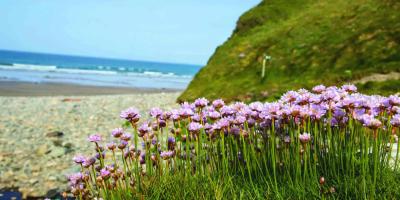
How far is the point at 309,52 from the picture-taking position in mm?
21234

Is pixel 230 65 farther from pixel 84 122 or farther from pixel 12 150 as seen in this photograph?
pixel 12 150

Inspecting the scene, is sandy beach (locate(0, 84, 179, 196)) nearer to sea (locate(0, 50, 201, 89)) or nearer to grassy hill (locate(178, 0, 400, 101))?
grassy hill (locate(178, 0, 400, 101))

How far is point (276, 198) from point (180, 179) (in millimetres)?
1068

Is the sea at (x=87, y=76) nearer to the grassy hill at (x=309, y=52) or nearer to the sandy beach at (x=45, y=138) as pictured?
the sandy beach at (x=45, y=138)

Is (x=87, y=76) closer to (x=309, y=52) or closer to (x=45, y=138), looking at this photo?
(x=309, y=52)

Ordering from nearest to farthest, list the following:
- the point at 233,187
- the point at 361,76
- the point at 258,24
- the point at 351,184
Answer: the point at 351,184 → the point at 233,187 → the point at 361,76 → the point at 258,24

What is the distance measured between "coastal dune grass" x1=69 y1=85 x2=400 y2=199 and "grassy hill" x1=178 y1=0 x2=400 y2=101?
979 cm

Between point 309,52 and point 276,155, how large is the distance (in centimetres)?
1671

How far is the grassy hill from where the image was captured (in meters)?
17.3

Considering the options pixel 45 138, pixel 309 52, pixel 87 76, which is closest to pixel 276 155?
pixel 45 138

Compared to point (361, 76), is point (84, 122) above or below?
below

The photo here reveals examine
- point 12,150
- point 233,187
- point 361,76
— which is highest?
point 361,76

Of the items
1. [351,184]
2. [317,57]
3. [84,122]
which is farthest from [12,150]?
[317,57]

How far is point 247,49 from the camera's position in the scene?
24453 millimetres
